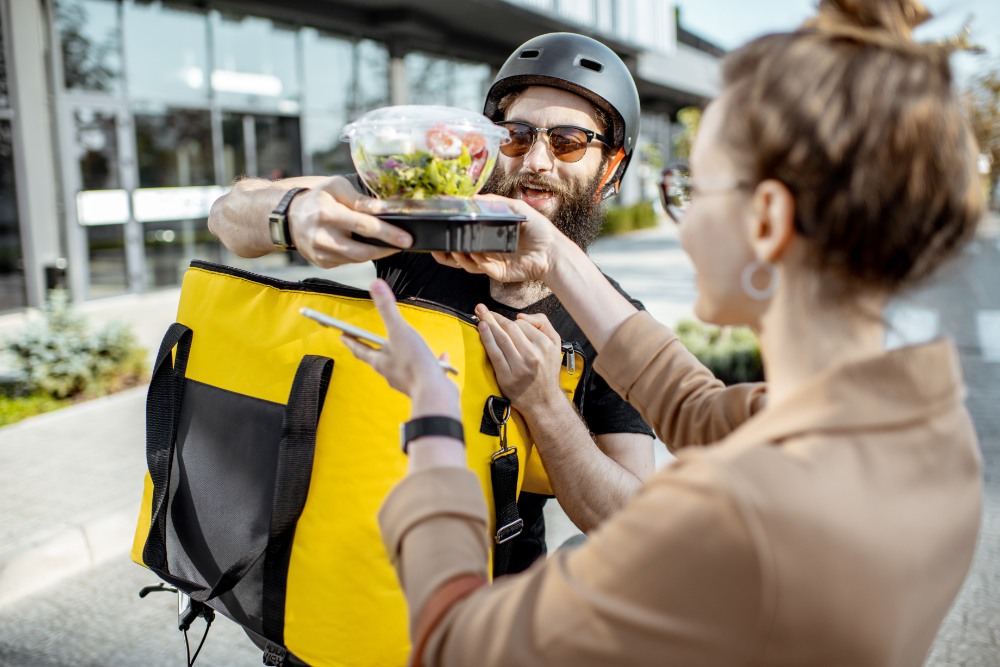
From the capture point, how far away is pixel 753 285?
4.08 feet

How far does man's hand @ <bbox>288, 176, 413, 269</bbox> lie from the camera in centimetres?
171

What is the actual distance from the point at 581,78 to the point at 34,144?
11683mm

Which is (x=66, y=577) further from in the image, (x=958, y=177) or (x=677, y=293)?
(x=677, y=293)

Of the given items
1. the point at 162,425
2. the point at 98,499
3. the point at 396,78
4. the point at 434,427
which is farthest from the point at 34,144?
the point at 434,427

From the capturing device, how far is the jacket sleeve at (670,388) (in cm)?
169

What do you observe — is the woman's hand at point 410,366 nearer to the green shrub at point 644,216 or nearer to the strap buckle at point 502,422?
the strap buckle at point 502,422

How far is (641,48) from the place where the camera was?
87.3ft

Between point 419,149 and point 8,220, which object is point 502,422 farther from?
point 8,220

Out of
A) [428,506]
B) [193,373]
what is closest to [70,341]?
[193,373]

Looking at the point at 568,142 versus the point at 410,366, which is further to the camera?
the point at 568,142

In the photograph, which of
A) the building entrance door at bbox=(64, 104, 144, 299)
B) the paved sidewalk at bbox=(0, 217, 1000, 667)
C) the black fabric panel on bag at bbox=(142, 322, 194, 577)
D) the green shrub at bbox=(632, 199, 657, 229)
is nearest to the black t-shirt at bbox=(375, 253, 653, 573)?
the black fabric panel on bag at bbox=(142, 322, 194, 577)

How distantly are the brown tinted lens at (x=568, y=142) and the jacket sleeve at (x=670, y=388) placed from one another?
31.4 inches

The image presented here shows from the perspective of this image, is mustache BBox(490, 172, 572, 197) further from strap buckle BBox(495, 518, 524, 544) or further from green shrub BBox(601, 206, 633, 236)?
green shrub BBox(601, 206, 633, 236)

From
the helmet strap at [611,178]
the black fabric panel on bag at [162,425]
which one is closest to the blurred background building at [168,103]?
the helmet strap at [611,178]
